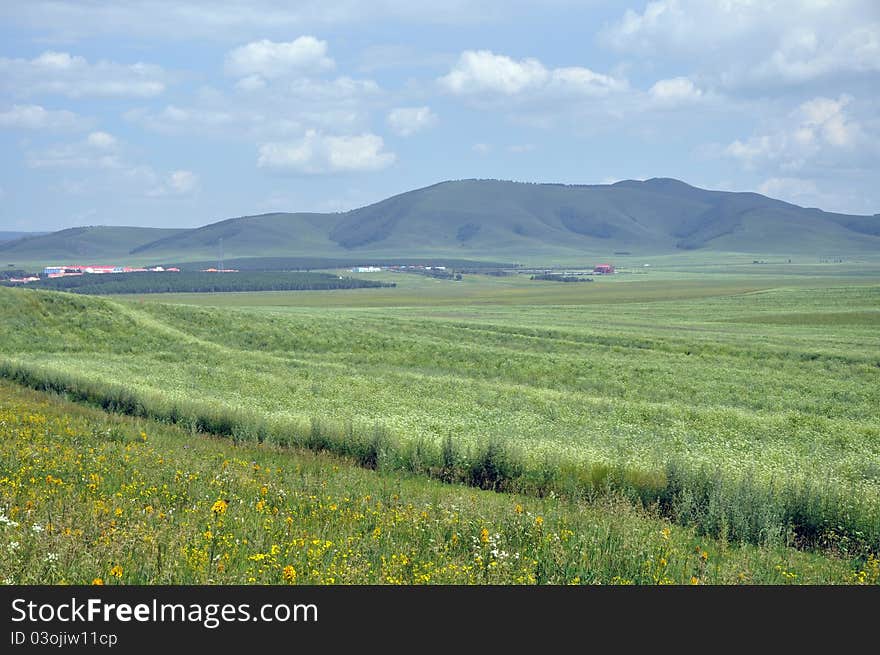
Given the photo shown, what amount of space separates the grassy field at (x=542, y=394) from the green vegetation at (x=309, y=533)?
6.02 feet

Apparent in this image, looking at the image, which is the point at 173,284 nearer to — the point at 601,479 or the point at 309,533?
the point at 601,479

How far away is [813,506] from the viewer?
15250mm

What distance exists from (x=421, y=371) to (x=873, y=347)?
1134 inches

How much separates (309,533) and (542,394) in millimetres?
24475

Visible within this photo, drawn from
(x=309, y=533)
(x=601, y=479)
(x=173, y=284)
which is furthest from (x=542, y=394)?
(x=173, y=284)

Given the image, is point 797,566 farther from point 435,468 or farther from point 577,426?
point 577,426

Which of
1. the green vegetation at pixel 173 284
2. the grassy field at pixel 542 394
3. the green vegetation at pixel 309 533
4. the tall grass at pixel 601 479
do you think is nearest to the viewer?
the green vegetation at pixel 309 533

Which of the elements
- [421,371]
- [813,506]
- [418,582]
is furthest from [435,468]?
[421,371]

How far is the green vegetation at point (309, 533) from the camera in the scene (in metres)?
9.96

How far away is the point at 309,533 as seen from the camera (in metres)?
11.9

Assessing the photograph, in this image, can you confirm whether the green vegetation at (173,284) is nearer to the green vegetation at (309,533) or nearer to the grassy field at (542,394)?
the grassy field at (542,394)

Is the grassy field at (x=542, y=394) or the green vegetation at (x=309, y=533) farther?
the grassy field at (x=542, y=394)

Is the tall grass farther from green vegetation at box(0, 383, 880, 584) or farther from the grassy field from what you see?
green vegetation at box(0, 383, 880, 584)

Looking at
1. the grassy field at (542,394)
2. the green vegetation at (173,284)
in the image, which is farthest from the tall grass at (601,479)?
the green vegetation at (173,284)
